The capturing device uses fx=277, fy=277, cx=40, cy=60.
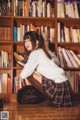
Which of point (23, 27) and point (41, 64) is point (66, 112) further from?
point (23, 27)

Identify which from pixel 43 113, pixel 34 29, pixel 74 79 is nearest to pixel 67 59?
pixel 74 79

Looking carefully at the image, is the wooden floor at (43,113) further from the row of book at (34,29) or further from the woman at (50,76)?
the row of book at (34,29)

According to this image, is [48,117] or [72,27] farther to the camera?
[72,27]

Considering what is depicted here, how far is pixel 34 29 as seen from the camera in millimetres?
3592

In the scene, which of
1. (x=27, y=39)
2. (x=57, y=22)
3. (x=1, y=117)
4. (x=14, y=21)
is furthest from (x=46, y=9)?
(x=1, y=117)

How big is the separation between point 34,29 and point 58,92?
3.47ft

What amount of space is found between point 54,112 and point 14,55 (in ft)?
3.79

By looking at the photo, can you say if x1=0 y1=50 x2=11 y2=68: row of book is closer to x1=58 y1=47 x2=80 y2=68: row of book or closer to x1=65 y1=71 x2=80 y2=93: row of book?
x1=58 y1=47 x2=80 y2=68: row of book

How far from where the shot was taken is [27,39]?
304 centimetres

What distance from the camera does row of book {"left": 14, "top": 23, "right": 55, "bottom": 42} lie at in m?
3.51

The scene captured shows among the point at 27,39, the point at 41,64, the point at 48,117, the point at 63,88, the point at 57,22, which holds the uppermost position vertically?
the point at 57,22

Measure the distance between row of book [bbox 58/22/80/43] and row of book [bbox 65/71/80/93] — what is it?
0.42 m

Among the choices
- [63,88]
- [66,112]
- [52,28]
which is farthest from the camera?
[52,28]

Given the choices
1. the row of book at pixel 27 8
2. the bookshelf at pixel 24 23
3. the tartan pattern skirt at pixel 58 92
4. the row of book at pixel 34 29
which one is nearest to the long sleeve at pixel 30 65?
the tartan pattern skirt at pixel 58 92
